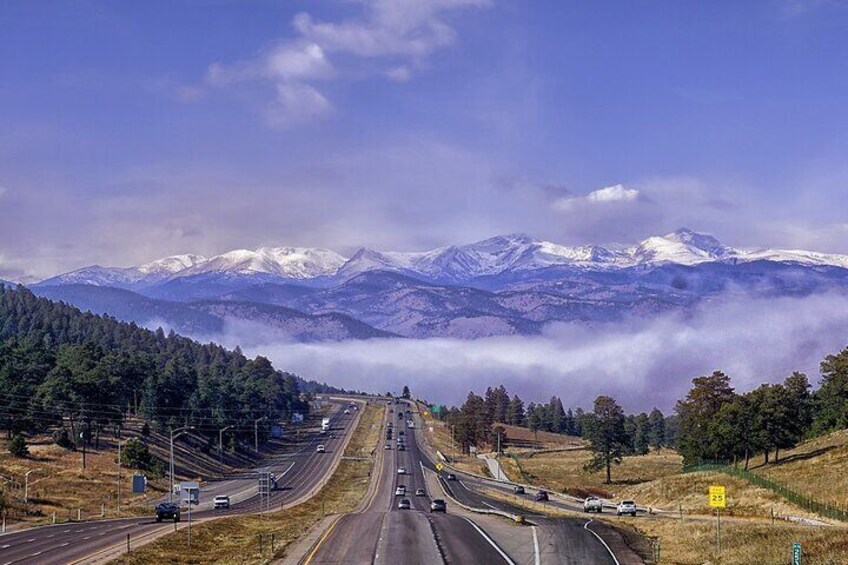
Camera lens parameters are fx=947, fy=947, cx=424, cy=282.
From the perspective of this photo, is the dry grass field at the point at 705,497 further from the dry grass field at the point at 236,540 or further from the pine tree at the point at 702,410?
the dry grass field at the point at 236,540

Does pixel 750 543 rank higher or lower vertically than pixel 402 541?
higher

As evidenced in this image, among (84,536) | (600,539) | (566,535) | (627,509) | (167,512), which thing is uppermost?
(600,539)

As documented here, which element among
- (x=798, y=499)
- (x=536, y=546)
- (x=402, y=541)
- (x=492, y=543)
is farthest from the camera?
(x=798, y=499)

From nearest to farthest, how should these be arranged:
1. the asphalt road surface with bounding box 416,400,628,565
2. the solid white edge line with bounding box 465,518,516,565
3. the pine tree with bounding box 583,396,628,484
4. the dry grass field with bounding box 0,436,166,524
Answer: the solid white edge line with bounding box 465,518,516,565, the asphalt road surface with bounding box 416,400,628,565, the dry grass field with bounding box 0,436,166,524, the pine tree with bounding box 583,396,628,484

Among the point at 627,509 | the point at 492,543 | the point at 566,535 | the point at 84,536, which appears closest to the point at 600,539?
the point at 566,535

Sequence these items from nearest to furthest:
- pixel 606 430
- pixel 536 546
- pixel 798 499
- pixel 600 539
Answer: pixel 536 546 < pixel 600 539 < pixel 798 499 < pixel 606 430

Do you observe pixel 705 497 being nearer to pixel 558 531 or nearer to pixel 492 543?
pixel 558 531

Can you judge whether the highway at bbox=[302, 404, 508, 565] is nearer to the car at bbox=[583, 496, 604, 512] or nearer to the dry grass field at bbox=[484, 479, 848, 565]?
the dry grass field at bbox=[484, 479, 848, 565]

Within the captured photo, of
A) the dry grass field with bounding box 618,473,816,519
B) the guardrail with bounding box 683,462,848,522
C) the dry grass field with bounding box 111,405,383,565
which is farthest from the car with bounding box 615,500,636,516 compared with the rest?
the dry grass field with bounding box 111,405,383,565

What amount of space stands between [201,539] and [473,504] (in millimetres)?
57039

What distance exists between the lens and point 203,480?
556 feet

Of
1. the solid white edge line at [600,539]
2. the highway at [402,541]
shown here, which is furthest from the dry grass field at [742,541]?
the highway at [402,541]

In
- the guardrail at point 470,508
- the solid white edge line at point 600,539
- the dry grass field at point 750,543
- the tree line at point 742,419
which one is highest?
the tree line at point 742,419

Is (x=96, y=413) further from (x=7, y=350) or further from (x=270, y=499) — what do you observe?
(x=270, y=499)
